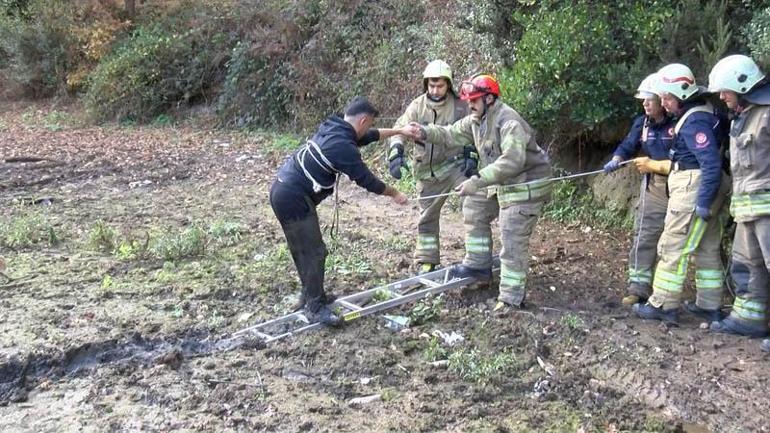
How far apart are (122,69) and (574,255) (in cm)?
1392

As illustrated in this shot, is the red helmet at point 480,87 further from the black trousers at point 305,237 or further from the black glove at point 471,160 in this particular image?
the black trousers at point 305,237

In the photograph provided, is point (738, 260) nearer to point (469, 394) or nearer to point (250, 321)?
point (469, 394)

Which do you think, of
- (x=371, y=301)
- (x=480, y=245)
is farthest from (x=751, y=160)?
(x=371, y=301)

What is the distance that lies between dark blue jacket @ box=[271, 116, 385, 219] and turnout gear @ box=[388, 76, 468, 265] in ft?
3.50

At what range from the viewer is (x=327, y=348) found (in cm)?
A: 564

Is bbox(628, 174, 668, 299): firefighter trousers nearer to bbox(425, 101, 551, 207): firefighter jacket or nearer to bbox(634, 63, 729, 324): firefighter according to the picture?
bbox(634, 63, 729, 324): firefighter

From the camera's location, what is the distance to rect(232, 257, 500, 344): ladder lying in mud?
19.3 ft

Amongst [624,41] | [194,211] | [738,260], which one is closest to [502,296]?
[738,260]

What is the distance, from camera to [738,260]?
5668mm

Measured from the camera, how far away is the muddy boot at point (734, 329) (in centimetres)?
563

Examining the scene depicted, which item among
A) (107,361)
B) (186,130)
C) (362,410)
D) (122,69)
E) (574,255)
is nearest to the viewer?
(362,410)

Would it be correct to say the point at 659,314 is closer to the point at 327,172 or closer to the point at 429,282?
the point at 429,282

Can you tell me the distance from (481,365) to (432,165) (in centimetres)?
238

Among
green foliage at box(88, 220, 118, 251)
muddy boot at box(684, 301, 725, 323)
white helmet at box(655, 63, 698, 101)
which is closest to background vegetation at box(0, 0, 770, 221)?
white helmet at box(655, 63, 698, 101)
